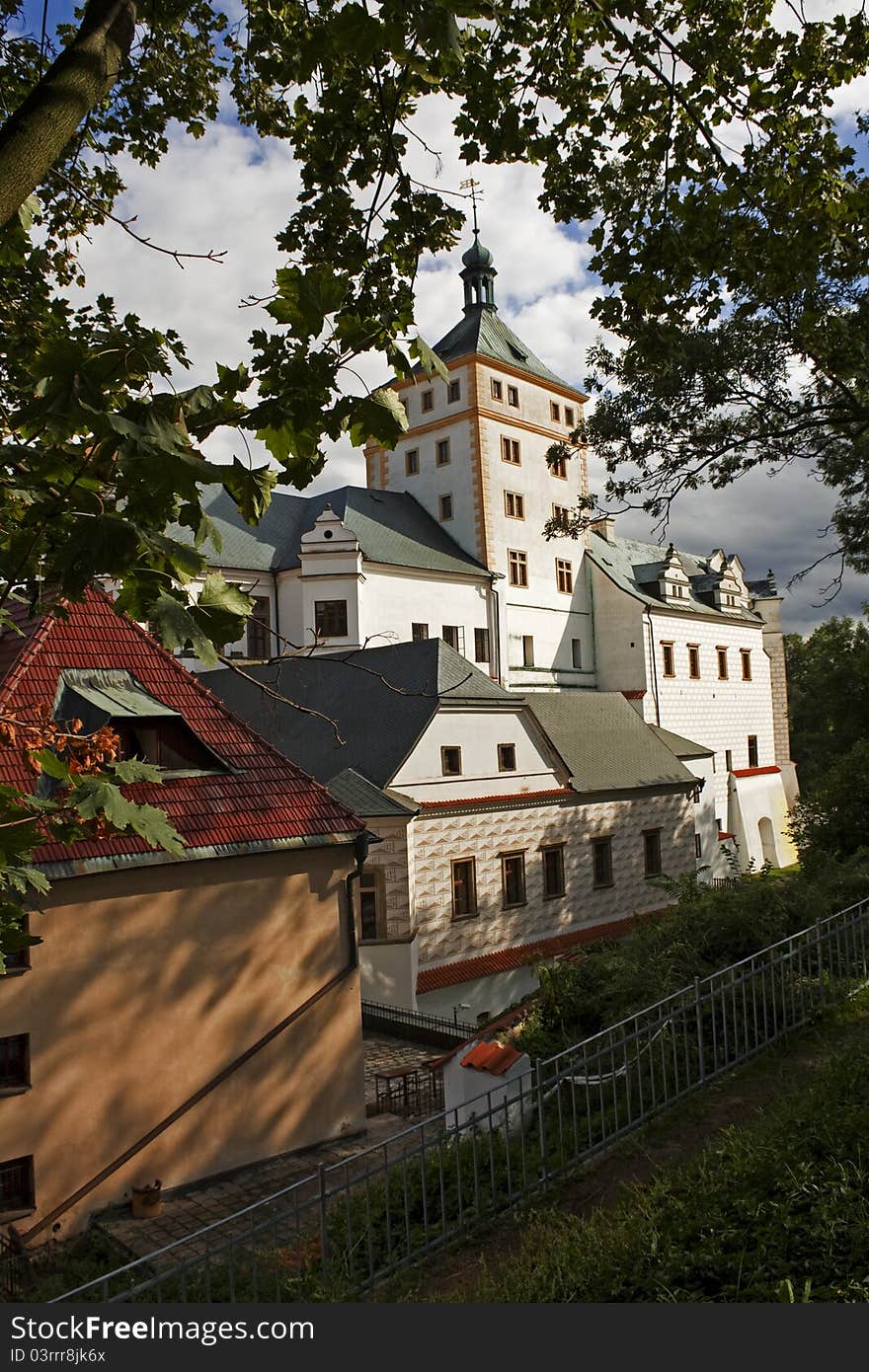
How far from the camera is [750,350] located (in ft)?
43.3

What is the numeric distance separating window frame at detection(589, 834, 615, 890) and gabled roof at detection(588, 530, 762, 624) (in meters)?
19.6

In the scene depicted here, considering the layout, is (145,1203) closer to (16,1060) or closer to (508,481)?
(16,1060)

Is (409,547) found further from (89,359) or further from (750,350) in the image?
(89,359)

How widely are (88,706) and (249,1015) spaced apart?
466 centimetres

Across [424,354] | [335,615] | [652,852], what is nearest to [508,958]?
[652,852]

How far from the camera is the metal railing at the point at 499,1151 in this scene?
6.79 meters

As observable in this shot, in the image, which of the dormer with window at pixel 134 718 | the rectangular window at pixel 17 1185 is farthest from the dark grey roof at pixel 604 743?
the rectangular window at pixel 17 1185

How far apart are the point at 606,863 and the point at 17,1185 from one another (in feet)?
63.7

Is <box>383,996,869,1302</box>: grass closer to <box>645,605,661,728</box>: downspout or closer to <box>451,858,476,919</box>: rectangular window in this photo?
<box>451,858,476,919</box>: rectangular window

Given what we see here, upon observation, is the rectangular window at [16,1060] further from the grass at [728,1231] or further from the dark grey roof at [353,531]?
the dark grey roof at [353,531]

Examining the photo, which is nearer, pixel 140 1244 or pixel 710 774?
pixel 140 1244

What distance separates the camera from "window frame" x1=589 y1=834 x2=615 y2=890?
26781 millimetres

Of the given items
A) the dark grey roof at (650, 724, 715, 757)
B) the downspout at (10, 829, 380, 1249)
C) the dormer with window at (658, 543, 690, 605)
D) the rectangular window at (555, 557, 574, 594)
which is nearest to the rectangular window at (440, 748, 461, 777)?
the downspout at (10, 829, 380, 1249)

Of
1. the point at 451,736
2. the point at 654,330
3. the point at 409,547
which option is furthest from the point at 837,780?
the point at 409,547
